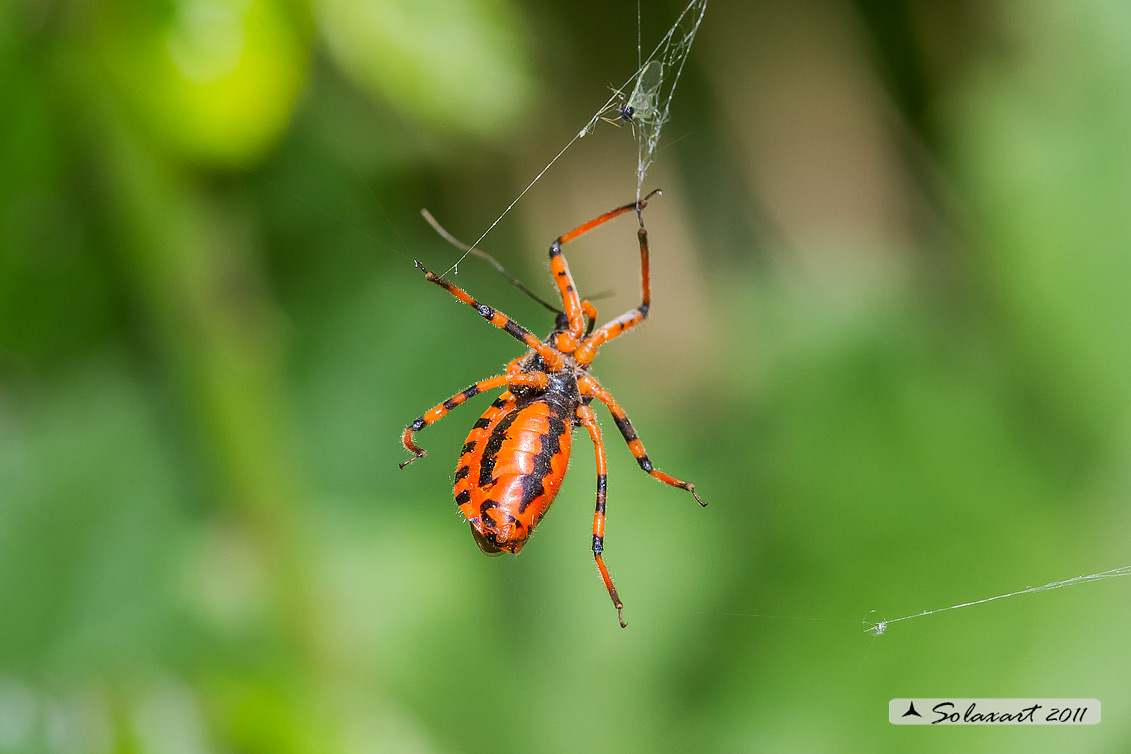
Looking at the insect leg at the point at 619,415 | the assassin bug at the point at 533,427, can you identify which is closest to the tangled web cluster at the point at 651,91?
the assassin bug at the point at 533,427

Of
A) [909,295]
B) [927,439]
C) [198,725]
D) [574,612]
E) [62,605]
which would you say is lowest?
[198,725]

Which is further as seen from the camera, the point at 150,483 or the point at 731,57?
the point at 731,57

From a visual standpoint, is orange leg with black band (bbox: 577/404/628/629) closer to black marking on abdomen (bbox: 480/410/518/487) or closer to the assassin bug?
the assassin bug

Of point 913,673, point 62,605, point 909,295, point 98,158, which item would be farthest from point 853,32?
point 62,605

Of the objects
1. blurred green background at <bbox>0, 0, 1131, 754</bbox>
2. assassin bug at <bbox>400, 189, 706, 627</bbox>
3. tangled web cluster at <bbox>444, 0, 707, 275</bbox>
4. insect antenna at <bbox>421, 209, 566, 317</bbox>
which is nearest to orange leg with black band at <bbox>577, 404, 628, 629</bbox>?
assassin bug at <bbox>400, 189, 706, 627</bbox>

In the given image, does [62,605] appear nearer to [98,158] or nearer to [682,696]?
[98,158]

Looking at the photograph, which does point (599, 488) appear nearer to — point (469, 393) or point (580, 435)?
point (469, 393)

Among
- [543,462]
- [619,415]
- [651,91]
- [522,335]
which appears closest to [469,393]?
[522,335]
